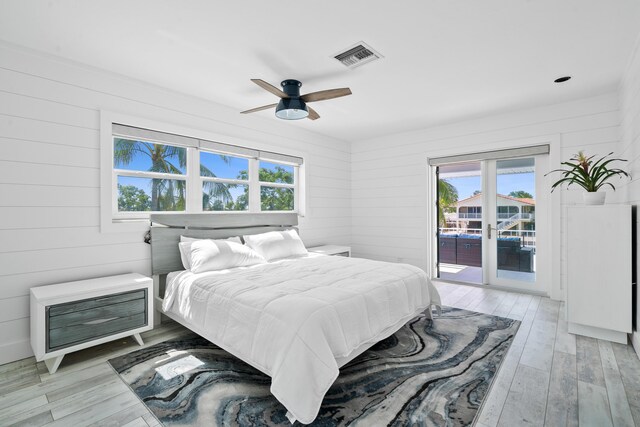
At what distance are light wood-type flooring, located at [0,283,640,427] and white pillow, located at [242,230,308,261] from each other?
137 cm

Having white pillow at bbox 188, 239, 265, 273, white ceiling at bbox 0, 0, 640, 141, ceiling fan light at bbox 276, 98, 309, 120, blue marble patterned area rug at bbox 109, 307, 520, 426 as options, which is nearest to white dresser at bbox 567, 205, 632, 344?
blue marble patterned area rug at bbox 109, 307, 520, 426

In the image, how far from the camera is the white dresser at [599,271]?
2.78 metres

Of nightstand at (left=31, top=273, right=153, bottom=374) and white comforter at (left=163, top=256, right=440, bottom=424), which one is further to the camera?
nightstand at (left=31, top=273, right=153, bottom=374)

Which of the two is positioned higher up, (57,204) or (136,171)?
(136,171)

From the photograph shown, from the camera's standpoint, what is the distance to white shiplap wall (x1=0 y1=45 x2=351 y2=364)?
2.54 metres

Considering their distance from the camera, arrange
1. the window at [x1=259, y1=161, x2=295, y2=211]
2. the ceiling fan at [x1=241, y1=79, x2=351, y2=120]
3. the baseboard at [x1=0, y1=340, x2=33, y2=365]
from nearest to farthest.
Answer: the baseboard at [x1=0, y1=340, x2=33, y2=365]
the ceiling fan at [x1=241, y1=79, x2=351, y2=120]
the window at [x1=259, y1=161, x2=295, y2=211]

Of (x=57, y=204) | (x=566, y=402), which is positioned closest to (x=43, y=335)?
(x=57, y=204)

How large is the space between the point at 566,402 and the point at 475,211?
11.7ft

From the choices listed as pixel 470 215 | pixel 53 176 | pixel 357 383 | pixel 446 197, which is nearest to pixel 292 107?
pixel 53 176

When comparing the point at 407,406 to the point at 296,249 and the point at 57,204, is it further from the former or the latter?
the point at 57,204

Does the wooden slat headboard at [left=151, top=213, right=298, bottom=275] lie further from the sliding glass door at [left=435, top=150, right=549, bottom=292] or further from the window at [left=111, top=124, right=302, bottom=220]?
the sliding glass door at [left=435, top=150, right=549, bottom=292]

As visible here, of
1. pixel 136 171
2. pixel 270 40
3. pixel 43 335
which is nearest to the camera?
pixel 43 335

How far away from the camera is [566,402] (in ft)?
6.45

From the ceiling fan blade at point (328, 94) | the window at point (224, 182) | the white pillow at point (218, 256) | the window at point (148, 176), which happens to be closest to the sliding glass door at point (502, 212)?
the ceiling fan blade at point (328, 94)
